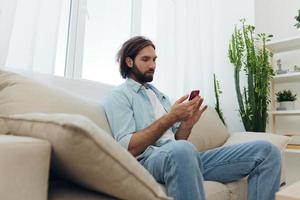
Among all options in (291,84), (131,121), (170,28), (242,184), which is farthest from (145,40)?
(291,84)

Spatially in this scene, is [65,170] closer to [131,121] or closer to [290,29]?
[131,121]

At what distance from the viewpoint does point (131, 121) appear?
1.19 meters

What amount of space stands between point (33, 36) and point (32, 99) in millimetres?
467

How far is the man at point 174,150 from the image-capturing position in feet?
2.89

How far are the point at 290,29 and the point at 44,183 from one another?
2.73 m

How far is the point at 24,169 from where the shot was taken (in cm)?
53

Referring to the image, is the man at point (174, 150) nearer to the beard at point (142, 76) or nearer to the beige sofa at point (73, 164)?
the beard at point (142, 76)

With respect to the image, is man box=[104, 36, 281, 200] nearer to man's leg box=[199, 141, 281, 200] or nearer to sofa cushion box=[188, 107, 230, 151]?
man's leg box=[199, 141, 281, 200]

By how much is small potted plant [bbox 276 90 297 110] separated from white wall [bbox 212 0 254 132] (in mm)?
360

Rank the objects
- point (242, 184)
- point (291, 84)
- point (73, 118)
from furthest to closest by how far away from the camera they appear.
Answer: point (291, 84)
point (242, 184)
point (73, 118)

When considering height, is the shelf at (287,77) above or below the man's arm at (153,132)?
above

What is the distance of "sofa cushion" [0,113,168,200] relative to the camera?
532mm

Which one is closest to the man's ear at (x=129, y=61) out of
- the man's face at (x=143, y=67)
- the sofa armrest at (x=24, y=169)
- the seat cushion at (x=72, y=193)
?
the man's face at (x=143, y=67)

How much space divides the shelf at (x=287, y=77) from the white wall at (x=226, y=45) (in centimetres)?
39
